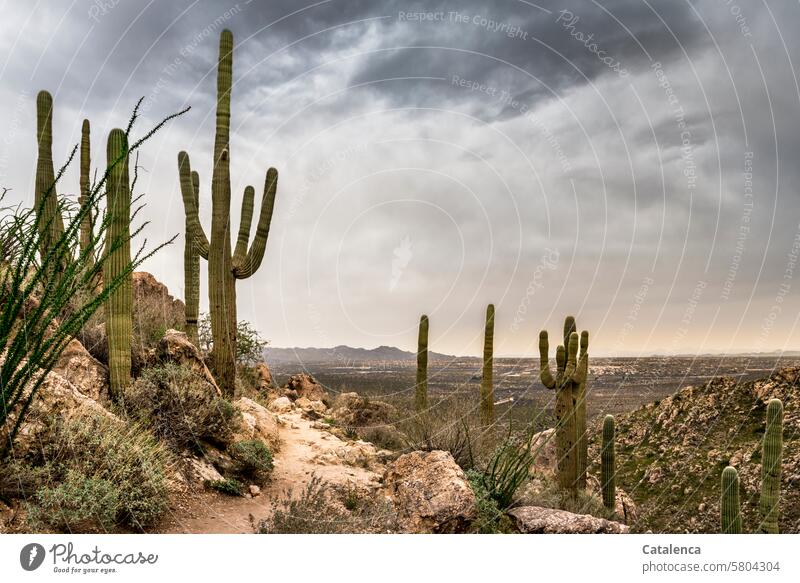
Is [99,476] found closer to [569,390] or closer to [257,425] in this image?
[257,425]

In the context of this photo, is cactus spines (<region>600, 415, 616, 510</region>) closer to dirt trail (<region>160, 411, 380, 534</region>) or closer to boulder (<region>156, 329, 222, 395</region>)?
dirt trail (<region>160, 411, 380, 534</region>)

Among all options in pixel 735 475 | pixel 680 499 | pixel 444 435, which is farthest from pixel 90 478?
pixel 680 499

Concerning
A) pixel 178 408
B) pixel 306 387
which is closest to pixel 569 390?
pixel 178 408

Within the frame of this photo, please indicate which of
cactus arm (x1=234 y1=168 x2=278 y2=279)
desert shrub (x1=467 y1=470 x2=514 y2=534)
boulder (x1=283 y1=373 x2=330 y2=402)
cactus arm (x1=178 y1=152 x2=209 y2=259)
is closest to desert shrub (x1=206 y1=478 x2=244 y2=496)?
desert shrub (x1=467 y1=470 x2=514 y2=534)

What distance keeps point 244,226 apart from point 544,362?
7245 mm

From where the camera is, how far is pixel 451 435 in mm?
7477

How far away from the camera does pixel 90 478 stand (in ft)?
16.3

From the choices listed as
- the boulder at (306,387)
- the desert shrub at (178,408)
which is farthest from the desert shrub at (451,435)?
the boulder at (306,387)

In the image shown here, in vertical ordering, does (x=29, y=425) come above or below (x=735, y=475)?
above
